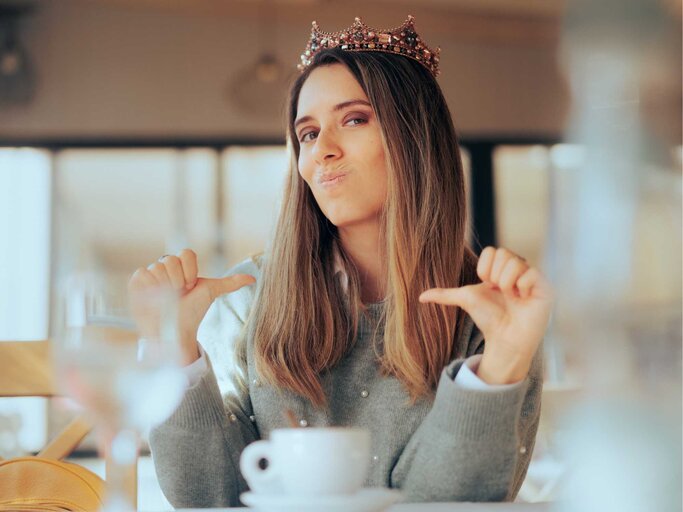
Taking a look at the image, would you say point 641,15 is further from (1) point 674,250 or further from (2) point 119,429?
(2) point 119,429

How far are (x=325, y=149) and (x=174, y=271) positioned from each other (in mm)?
350

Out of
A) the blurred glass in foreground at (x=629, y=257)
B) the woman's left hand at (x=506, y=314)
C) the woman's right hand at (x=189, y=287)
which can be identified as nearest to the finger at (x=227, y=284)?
the woman's right hand at (x=189, y=287)

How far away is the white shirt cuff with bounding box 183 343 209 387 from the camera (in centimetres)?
83

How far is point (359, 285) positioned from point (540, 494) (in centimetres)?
166

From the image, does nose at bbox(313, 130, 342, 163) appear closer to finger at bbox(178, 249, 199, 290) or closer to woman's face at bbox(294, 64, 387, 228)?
woman's face at bbox(294, 64, 387, 228)

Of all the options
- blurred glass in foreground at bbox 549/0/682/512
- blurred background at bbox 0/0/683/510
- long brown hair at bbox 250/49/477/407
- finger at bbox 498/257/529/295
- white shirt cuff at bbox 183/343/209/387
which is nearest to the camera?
blurred glass in foreground at bbox 549/0/682/512

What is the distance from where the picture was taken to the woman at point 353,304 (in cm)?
88

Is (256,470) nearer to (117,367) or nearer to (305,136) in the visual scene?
(117,367)

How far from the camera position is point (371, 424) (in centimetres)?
100

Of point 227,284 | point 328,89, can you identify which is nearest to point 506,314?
point 227,284

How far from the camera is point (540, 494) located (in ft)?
8.30

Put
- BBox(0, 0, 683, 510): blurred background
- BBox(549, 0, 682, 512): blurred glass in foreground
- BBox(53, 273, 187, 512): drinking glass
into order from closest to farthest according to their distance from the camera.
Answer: BBox(549, 0, 682, 512): blurred glass in foreground, BBox(53, 273, 187, 512): drinking glass, BBox(0, 0, 683, 510): blurred background

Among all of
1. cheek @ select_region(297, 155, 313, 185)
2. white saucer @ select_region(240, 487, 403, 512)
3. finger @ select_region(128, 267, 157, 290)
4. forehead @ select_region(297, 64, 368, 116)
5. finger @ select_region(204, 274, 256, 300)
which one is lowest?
white saucer @ select_region(240, 487, 403, 512)

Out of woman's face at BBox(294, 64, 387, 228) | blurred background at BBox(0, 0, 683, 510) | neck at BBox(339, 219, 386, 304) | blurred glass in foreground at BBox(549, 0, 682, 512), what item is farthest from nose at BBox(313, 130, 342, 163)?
blurred background at BBox(0, 0, 683, 510)
